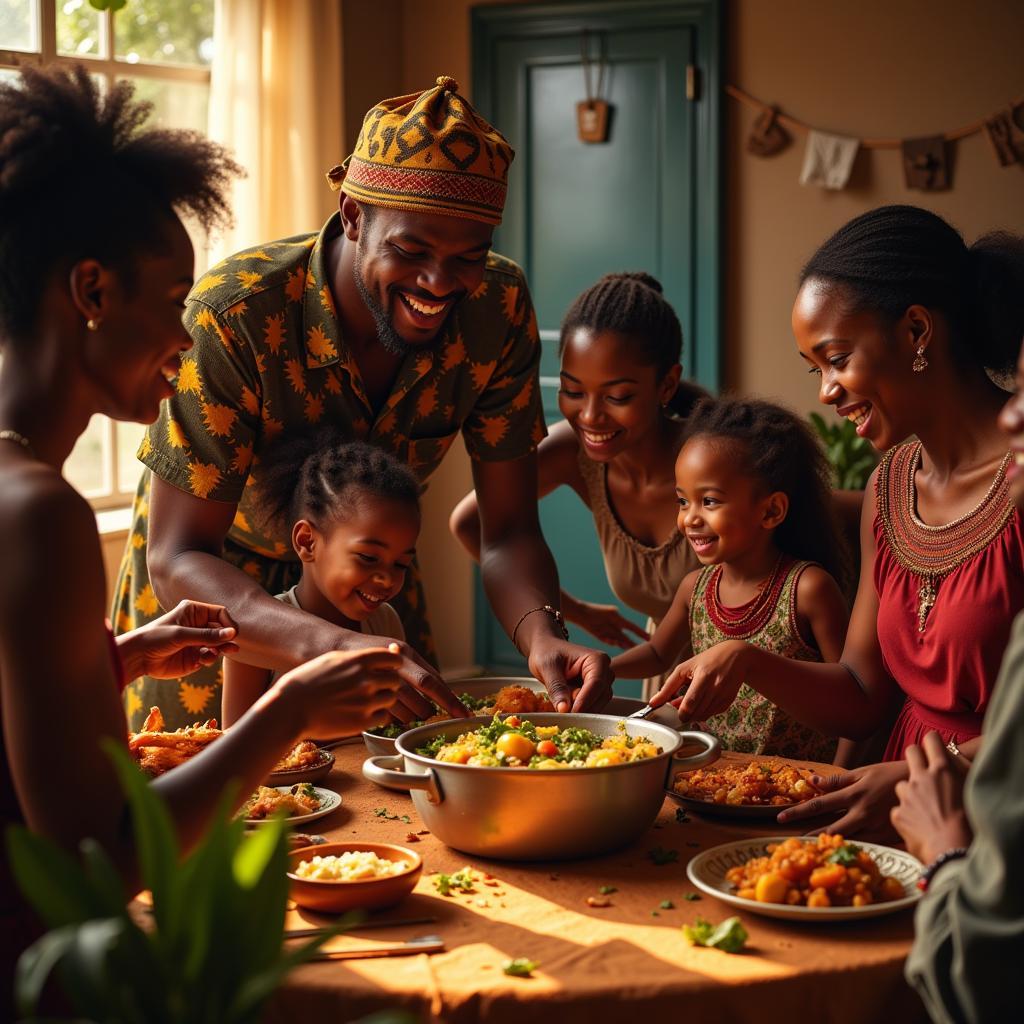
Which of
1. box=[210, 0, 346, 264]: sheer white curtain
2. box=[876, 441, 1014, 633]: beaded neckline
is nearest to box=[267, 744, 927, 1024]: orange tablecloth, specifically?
box=[876, 441, 1014, 633]: beaded neckline

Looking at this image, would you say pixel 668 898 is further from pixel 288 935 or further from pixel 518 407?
pixel 518 407

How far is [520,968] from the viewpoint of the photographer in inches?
62.1

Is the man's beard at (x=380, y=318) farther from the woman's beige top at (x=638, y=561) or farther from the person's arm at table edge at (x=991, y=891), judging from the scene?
the person's arm at table edge at (x=991, y=891)

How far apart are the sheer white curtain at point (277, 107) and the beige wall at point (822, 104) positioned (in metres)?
0.56

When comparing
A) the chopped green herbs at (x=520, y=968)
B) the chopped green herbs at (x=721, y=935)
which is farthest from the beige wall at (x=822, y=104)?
the chopped green herbs at (x=520, y=968)

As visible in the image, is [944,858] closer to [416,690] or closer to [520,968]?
[520,968]

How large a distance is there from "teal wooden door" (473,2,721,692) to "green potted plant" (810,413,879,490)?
0.91 m

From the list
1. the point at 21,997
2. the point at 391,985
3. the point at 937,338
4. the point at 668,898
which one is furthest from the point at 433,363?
the point at 21,997

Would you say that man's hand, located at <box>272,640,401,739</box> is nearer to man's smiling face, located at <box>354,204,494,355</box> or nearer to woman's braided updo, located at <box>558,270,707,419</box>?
man's smiling face, located at <box>354,204,494,355</box>

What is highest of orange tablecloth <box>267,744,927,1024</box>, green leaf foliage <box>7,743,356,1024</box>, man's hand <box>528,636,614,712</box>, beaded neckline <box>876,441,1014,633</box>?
beaded neckline <box>876,441,1014,633</box>

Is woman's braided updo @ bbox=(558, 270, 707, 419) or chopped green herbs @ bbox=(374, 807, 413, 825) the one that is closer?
chopped green herbs @ bbox=(374, 807, 413, 825)

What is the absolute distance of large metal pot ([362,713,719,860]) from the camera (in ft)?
6.11

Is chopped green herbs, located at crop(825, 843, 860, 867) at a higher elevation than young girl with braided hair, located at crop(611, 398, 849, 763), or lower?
lower

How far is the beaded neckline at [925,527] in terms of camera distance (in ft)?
8.07
